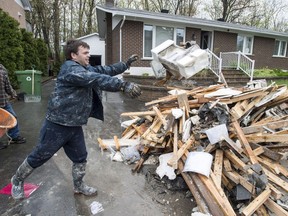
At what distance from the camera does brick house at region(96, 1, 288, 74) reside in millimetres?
12297

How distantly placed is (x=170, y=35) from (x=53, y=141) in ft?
38.5

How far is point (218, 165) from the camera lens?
329cm

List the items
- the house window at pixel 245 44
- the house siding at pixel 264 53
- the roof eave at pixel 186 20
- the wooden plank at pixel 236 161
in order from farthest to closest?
the house siding at pixel 264 53
the house window at pixel 245 44
the roof eave at pixel 186 20
the wooden plank at pixel 236 161

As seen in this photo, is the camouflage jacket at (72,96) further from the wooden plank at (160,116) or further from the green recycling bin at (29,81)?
the green recycling bin at (29,81)

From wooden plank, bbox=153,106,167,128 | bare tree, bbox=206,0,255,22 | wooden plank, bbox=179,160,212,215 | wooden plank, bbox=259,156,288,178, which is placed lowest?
wooden plank, bbox=179,160,212,215

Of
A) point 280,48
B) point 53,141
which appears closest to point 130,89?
point 53,141

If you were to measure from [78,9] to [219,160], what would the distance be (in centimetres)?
3062

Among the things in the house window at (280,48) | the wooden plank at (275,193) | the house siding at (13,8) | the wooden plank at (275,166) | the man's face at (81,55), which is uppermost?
the house siding at (13,8)

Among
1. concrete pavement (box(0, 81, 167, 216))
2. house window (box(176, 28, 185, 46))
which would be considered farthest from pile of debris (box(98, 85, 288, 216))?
house window (box(176, 28, 185, 46))

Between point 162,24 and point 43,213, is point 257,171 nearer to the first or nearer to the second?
point 43,213

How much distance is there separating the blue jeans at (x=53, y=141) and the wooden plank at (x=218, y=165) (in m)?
1.82

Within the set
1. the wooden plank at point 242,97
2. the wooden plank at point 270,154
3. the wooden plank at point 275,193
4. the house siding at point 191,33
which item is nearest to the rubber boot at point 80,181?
the wooden plank at point 275,193

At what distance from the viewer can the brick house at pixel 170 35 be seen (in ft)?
40.3

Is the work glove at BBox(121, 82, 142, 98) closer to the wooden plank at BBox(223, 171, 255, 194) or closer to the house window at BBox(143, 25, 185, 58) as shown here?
the wooden plank at BBox(223, 171, 255, 194)
